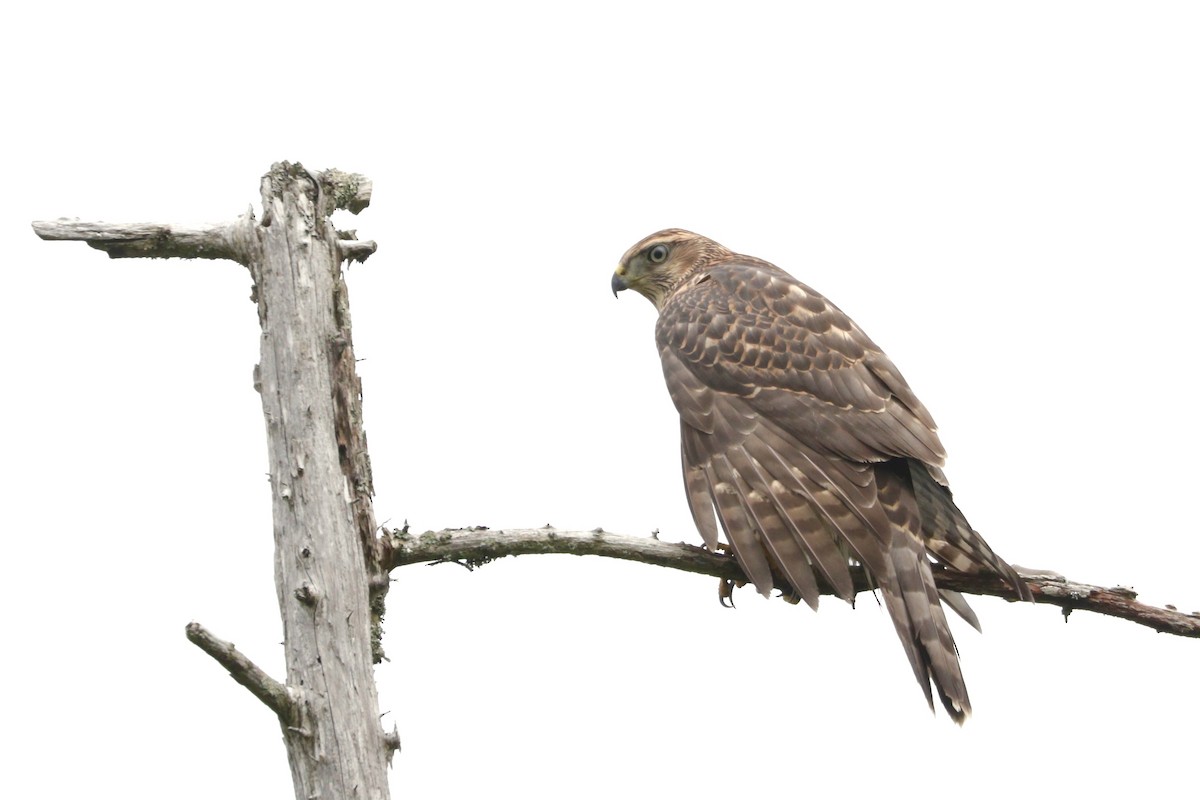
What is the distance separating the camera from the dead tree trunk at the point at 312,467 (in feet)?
16.4

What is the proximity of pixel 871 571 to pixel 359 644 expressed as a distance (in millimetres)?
2566

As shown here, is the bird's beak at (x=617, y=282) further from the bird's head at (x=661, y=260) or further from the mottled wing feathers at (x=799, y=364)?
the mottled wing feathers at (x=799, y=364)

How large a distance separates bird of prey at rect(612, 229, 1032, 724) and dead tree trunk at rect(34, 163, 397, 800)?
6.17 feet

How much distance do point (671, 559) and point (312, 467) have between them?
1786mm

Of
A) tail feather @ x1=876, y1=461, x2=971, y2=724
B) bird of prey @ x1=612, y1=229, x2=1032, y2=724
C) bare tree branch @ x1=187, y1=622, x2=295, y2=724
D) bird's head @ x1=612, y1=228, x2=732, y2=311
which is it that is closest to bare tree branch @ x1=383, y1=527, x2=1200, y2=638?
bird of prey @ x1=612, y1=229, x2=1032, y2=724

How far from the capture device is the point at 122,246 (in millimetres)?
5328

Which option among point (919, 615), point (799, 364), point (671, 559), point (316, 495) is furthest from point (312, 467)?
point (919, 615)

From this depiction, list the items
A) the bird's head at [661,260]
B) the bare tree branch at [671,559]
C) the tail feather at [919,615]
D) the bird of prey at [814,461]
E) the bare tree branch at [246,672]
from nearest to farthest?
1. the bare tree branch at [246,672]
2. the bare tree branch at [671,559]
3. the tail feather at [919,615]
4. the bird of prey at [814,461]
5. the bird's head at [661,260]

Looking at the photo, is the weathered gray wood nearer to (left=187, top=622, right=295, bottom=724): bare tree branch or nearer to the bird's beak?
(left=187, top=622, right=295, bottom=724): bare tree branch

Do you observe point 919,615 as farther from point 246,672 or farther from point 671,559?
point 246,672

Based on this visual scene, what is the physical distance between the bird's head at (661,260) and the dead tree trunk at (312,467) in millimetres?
3024

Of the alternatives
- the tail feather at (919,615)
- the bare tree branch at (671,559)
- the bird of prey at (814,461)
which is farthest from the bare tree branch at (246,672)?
the tail feather at (919,615)

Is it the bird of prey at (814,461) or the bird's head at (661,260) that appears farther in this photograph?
the bird's head at (661,260)

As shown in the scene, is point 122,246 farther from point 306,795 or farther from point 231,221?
point 306,795
